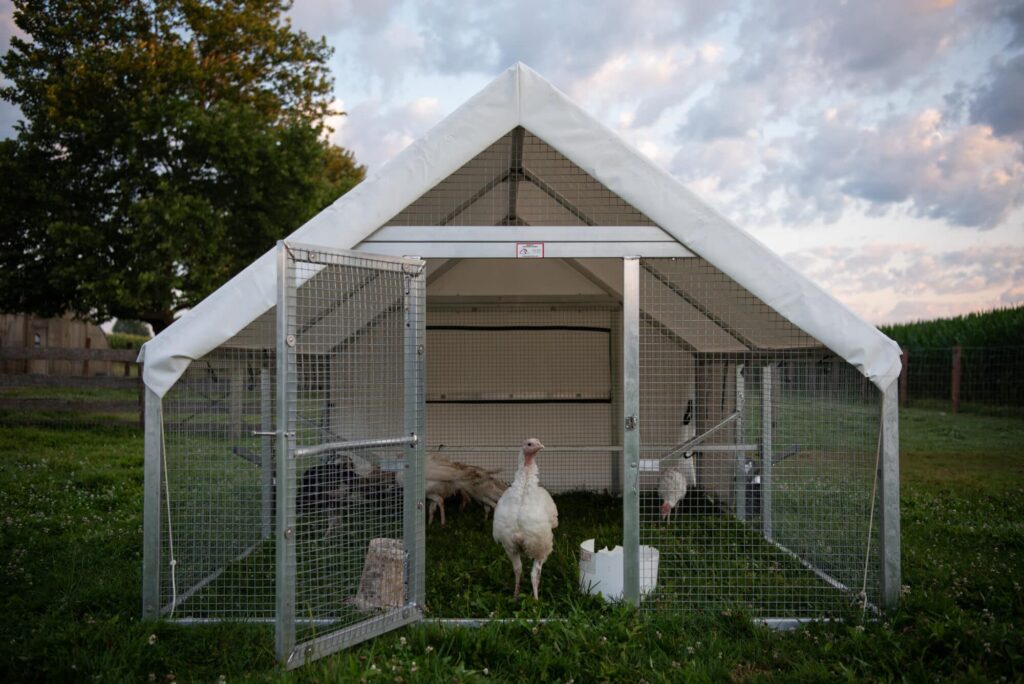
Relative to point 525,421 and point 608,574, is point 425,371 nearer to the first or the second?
point 608,574

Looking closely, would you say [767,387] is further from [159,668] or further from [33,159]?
[33,159]

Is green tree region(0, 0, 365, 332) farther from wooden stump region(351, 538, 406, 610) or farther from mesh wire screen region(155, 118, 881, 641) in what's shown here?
wooden stump region(351, 538, 406, 610)

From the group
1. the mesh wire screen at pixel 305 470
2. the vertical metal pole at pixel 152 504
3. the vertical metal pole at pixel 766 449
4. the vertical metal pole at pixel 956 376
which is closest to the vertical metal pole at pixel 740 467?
the vertical metal pole at pixel 766 449

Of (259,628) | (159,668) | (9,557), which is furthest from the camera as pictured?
(9,557)

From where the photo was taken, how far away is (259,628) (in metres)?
4.09

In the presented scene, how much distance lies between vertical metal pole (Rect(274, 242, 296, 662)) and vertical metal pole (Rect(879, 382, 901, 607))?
3.03 metres

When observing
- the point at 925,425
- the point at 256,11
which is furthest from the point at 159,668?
the point at 256,11

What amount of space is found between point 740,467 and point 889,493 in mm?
2420

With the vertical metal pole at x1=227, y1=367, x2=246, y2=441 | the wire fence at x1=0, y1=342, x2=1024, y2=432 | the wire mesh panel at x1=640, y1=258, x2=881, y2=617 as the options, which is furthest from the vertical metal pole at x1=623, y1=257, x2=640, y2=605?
the wire fence at x1=0, y1=342, x2=1024, y2=432

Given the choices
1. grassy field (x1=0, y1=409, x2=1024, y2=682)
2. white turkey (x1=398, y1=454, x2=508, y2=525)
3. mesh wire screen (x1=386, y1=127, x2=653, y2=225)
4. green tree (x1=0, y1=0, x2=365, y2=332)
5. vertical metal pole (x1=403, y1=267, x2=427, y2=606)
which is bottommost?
grassy field (x1=0, y1=409, x2=1024, y2=682)

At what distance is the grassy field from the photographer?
12.0 ft

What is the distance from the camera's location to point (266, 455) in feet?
18.6

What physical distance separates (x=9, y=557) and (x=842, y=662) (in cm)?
530

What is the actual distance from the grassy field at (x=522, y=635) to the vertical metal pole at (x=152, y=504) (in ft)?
0.63
